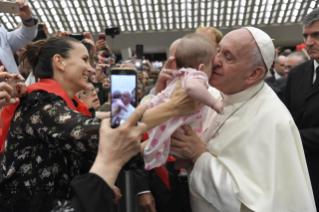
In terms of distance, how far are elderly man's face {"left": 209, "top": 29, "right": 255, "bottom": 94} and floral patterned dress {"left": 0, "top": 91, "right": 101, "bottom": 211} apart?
3.14ft

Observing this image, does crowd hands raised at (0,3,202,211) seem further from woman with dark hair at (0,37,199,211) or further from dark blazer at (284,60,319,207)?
dark blazer at (284,60,319,207)

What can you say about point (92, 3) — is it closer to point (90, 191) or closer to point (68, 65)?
point (68, 65)

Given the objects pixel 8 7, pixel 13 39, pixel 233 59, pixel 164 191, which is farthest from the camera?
pixel 13 39

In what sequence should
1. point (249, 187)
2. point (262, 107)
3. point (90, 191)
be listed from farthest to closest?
1. point (262, 107)
2. point (249, 187)
3. point (90, 191)

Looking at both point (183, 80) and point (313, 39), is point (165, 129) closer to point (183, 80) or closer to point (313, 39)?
point (183, 80)

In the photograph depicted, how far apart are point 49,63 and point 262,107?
4.70 feet

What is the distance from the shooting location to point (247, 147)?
1.74 m

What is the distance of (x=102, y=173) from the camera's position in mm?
1163

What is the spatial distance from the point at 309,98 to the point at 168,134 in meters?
1.75

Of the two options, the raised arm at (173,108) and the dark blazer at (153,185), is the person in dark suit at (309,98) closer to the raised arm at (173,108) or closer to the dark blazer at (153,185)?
the dark blazer at (153,185)

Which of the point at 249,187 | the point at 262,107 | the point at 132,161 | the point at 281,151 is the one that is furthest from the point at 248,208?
the point at 132,161

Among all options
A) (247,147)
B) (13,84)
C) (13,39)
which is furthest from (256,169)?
(13,39)

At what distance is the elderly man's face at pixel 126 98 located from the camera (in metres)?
1.20

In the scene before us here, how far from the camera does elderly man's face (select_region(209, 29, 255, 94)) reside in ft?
6.30
